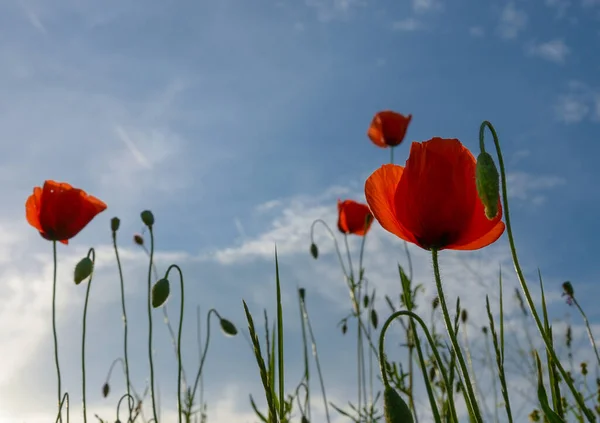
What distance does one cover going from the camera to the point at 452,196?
1544mm

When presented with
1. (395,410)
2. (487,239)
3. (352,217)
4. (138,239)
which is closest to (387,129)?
(352,217)

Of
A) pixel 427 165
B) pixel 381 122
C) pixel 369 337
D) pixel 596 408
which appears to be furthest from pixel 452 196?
pixel 381 122

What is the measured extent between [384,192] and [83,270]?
205cm

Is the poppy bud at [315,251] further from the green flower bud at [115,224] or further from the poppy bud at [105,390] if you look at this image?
the poppy bud at [105,390]

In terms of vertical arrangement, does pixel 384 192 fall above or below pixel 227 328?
below

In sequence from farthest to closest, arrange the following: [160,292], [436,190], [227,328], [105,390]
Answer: [105,390] → [227,328] → [160,292] → [436,190]

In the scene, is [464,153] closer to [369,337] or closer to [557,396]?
[557,396]

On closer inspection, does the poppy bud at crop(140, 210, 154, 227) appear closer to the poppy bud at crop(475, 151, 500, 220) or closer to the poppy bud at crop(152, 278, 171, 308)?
→ the poppy bud at crop(152, 278, 171, 308)

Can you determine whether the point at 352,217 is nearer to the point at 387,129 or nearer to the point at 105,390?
the point at 387,129

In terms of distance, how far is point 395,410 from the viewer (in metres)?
1.21

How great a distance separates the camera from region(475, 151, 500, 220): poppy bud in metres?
1.24

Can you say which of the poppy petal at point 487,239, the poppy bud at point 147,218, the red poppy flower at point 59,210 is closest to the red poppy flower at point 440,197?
the poppy petal at point 487,239

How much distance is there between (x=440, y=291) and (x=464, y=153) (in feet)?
1.40

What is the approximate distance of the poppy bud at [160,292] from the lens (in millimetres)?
2738
